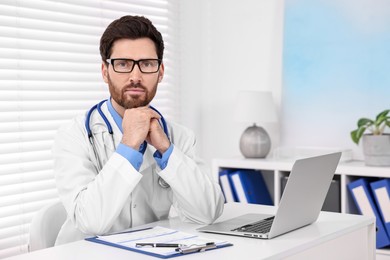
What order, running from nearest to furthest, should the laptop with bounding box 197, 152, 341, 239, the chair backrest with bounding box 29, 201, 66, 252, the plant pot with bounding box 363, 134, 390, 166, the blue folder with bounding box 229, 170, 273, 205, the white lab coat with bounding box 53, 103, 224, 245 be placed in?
the laptop with bounding box 197, 152, 341, 239, the white lab coat with bounding box 53, 103, 224, 245, the chair backrest with bounding box 29, 201, 66, 252, the plant pot with bounding box 363, 134, 390, 166, the blue folder with bounding box 229, 170, 273, 205

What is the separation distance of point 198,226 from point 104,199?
12.4 inches

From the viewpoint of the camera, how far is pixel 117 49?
2068mm

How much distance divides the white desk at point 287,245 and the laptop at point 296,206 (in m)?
0.03

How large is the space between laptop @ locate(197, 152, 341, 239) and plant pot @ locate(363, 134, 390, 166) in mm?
1448

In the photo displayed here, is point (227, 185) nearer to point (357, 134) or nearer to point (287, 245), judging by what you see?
point (357, 134)

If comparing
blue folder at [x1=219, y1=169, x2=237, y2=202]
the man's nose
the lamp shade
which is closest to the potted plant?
the lamp shade

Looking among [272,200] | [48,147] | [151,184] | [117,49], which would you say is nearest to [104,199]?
[151,184]

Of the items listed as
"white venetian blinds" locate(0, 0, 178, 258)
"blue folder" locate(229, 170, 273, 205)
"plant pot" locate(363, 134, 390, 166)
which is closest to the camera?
"white venetian blinds" locate(0, 0, 178, 258)

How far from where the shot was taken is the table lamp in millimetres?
3684

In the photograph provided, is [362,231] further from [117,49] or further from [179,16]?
[179,16]

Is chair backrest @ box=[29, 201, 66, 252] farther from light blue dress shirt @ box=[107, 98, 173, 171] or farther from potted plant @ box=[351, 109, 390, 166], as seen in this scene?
potted plant @ box=[351, 109, 390, 166]

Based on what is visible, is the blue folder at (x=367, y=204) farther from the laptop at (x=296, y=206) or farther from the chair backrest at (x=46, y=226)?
the chair backrest at (x=46, y=226)

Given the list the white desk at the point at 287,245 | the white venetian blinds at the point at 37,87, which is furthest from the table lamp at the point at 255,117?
the white desk at the point at 287,245

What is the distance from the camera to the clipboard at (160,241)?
1.58 m
